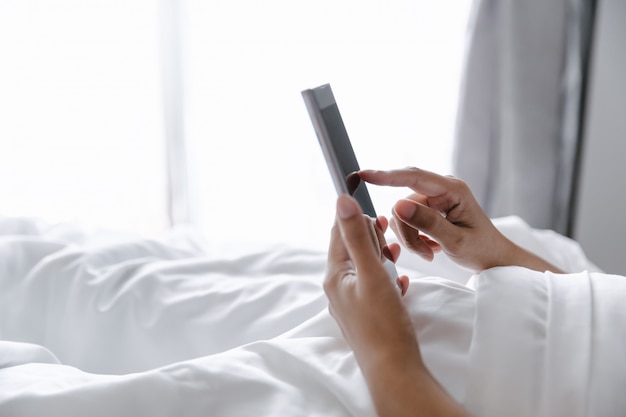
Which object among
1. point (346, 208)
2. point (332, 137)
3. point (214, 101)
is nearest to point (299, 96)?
point (214, 101)

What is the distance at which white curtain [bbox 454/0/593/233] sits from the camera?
1822mm

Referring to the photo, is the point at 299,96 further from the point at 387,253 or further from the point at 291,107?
the point at 387,253

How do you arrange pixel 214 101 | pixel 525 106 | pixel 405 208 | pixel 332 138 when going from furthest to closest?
pixel 214 101
pixel 525 106
pixel 405 208
pixel 332 138

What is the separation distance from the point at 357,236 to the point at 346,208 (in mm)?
30

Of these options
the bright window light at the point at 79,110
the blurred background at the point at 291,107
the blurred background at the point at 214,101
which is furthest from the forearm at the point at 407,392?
the bright window light at the point at 79,110

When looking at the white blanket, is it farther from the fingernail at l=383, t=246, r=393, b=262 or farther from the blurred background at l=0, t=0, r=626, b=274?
the blurred background at l=0, t=0, r=626, b=274

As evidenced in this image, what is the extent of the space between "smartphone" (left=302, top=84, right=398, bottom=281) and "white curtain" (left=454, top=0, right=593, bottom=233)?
1249 millimetres

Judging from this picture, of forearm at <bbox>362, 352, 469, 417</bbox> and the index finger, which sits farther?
the index finger

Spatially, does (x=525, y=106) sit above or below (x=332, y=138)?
below

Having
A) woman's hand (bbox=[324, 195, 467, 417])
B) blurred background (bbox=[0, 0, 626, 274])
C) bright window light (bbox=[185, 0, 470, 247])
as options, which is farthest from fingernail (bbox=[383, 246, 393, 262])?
bright window light (bbox=[185, 0, 470, 247])

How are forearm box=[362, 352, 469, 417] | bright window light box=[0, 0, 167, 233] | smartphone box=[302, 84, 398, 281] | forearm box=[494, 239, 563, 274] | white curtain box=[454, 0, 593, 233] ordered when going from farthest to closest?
bright window light box=[0, 0, 167, 233] < white curtain box=[454, 0, 593, 233] < forearm box=[494, 239, 563, 274] < smartphone box=[302, 84, 398, 281] < forearm box=[362, 352, 469, 417]

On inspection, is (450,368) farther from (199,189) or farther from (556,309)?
(199,189)

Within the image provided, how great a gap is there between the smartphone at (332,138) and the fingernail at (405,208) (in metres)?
0.08

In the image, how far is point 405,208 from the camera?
0.84 m
